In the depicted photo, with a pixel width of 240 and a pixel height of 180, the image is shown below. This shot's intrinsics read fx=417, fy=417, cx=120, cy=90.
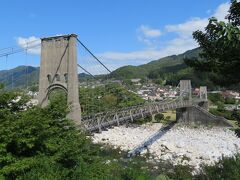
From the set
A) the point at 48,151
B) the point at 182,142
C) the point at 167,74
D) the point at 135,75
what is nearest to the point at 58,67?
the point at 48,151

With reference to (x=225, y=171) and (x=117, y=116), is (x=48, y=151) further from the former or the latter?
(x=117, y=116)

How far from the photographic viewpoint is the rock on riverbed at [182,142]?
23.0 meters

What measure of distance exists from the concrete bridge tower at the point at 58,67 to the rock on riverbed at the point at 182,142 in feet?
22.1

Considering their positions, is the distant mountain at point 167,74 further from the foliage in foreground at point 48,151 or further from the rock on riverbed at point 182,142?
the foliage in foreground at point 48,151

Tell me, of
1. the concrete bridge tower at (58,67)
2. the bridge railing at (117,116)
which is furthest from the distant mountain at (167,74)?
the concrete bridge tower at (58,67)

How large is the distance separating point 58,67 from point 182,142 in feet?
49.3

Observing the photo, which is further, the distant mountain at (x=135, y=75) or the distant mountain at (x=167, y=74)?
the distant mountain at (x=167, y=74)

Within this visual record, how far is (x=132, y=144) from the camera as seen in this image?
29.0m

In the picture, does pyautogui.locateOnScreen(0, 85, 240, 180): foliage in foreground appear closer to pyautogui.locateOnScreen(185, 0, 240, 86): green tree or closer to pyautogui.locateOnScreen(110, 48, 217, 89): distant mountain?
pyautogui.locateOnScreen(185, 0, 240, 86): green tree

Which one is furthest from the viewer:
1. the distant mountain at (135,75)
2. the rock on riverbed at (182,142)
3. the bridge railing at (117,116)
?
the rock on riverbed at (182,142)

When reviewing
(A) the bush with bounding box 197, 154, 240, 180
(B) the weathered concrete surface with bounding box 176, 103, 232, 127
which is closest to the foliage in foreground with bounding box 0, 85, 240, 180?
(A) the bush with bounding box 197, 154, 240, 180

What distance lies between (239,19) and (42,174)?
3.85 meters

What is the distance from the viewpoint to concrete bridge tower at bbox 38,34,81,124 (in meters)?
15.8

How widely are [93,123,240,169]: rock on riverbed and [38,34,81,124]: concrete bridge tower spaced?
22.1 feet
